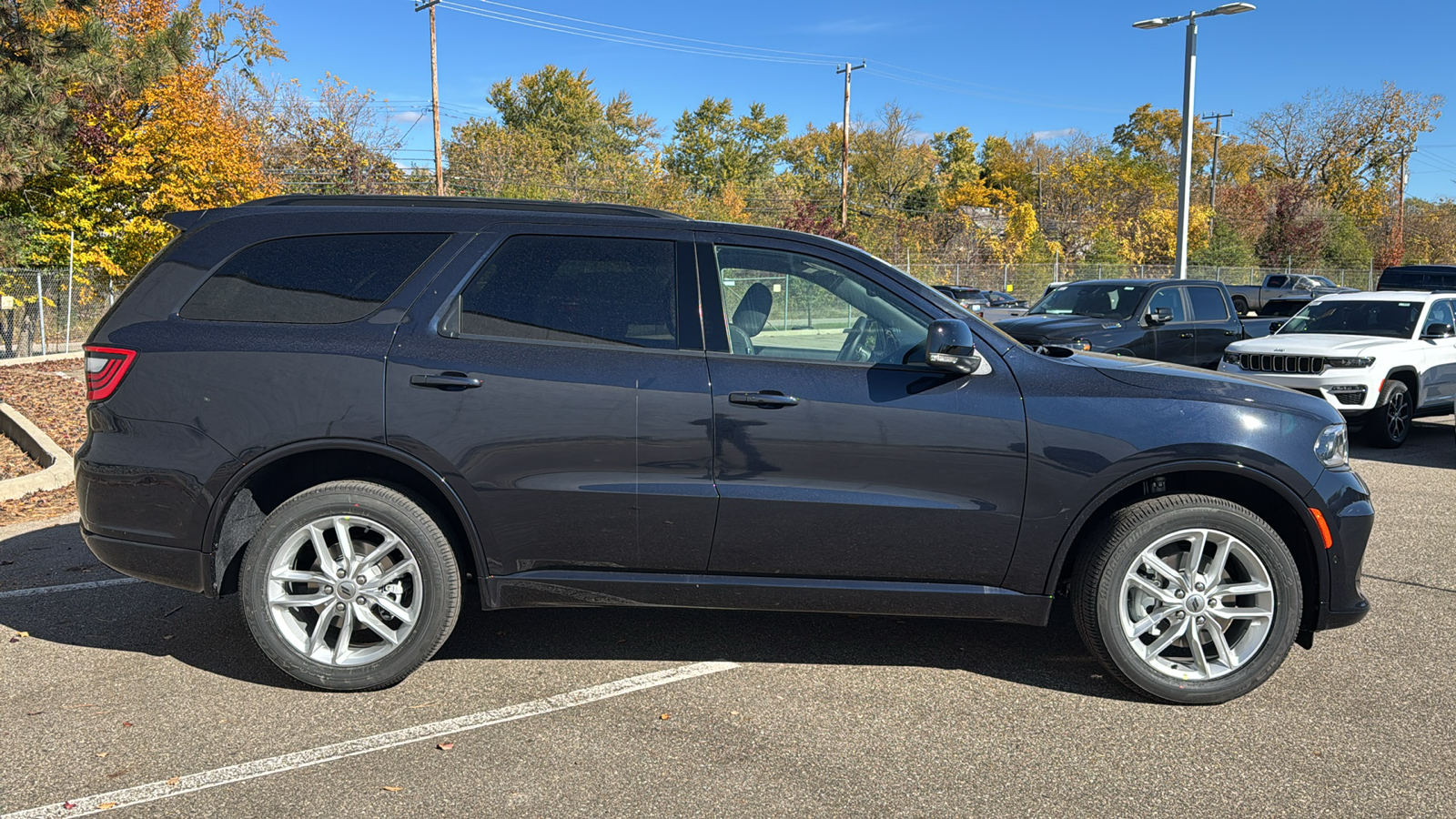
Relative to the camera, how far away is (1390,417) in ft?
35.7

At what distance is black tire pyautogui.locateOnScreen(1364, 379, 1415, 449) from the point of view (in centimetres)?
1076

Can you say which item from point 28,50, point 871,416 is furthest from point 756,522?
point 28,50

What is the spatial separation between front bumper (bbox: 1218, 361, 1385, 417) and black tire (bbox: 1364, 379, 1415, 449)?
0.36 ft

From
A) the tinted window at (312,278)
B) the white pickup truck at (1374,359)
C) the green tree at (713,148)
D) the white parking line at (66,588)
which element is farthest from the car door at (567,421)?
the green tree at (713,148)

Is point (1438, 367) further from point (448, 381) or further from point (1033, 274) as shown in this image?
point (1033, 274)

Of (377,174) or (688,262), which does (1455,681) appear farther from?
(377,174)

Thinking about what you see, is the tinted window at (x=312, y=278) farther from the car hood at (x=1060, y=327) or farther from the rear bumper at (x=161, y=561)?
the car hood at (x=1060, y=327)

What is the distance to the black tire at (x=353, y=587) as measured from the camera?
4121 millimetres

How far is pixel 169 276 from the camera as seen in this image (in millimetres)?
4273

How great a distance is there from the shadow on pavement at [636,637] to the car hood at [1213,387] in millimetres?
1238

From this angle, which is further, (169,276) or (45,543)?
(45,543)

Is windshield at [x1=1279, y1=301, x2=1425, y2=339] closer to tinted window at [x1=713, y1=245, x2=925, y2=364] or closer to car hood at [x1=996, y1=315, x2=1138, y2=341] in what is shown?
car hood at [x1=996, y1=315, x2=1138, y2=341]

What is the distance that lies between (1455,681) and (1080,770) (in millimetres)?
1978

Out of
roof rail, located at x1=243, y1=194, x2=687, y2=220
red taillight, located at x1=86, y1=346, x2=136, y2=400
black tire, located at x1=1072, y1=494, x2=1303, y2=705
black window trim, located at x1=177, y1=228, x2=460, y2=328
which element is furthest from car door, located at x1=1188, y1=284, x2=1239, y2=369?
red taillight, located at x1=86, y1=346, x2=136, y2=400
